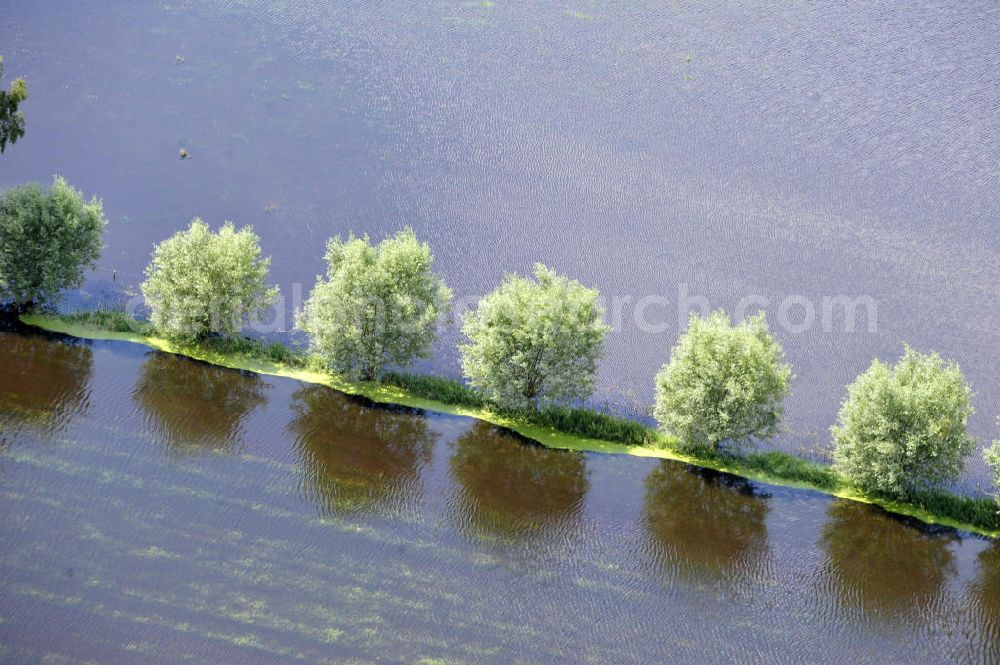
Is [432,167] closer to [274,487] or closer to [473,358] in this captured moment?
[473,358]

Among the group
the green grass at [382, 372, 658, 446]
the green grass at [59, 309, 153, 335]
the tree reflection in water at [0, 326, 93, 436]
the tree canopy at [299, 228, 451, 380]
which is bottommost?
the tree reflection in water at [0, 326, 93, 436]

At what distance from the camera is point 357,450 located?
53281mm

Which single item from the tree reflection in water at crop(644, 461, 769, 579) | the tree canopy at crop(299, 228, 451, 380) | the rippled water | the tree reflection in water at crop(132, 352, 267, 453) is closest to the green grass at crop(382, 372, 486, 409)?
the tree canopy at crop(299, 228, 451, 380)

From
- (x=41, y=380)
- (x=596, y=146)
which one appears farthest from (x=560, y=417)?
(x=41, y=380)

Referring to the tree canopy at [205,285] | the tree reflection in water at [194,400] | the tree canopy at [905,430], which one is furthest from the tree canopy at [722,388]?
the tree canopy at [205,285]

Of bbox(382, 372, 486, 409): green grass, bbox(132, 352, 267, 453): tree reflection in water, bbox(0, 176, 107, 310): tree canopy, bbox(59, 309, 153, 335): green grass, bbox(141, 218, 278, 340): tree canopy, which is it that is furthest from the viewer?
bbox(59, 309, 153, 335): green grass

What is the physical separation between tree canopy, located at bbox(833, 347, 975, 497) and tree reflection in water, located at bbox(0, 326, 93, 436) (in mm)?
33288

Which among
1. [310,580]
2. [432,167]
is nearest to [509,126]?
[432,167]

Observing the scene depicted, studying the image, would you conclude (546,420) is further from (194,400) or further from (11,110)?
(11,110)

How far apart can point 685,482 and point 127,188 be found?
117ft

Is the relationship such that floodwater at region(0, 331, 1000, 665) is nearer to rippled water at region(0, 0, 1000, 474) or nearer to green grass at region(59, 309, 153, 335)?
green grass at region(59, 309, 153, 335)

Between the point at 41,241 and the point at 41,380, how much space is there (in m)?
7.38

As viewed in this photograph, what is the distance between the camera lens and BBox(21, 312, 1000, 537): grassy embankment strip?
51688mm

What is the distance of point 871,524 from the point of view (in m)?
50.8
